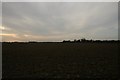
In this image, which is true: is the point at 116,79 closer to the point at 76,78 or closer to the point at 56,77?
the point at 76,78

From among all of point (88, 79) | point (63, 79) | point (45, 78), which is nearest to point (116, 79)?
point (88, 79)

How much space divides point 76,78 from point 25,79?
3223 mm

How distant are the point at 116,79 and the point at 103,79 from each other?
0.80m

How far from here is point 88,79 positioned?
12.5 meters

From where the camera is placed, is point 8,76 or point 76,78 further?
point 8,76

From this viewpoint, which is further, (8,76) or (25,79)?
(8,76)

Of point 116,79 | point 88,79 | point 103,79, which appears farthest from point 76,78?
point 116,79

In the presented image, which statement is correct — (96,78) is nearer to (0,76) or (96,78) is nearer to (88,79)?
(88,79)

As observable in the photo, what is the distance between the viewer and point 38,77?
13102 mm

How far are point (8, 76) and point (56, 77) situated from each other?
10.9ft

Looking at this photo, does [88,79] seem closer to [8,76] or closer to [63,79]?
[63,79]

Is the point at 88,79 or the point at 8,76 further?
the point at 8,76

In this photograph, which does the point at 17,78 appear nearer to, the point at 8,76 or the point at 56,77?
the point at 8,76

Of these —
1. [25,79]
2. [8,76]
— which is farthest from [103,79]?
[8,76]
